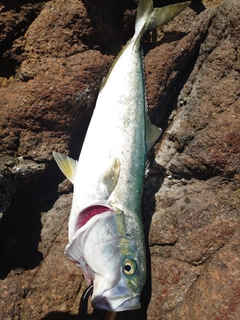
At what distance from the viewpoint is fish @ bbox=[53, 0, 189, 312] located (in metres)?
2.04

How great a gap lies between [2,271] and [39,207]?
704 millimetres

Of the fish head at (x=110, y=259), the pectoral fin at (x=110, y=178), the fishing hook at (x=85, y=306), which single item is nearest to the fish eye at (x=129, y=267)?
the fish head at (x=110, y=259)

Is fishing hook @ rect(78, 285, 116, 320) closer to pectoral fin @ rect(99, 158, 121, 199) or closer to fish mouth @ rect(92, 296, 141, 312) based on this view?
fish mouth @ rect(92, 296, 141, 312)

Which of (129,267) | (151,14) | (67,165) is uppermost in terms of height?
(151,14)

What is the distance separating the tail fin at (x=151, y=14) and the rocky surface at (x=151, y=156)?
244 mm

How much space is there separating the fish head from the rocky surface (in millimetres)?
495

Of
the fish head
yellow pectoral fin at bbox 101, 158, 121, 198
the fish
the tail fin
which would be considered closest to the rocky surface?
the tail fin

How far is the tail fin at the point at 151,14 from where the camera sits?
2950mm

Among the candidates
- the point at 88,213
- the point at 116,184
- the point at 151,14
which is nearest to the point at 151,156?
the point at 116,184

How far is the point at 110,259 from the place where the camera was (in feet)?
6.74

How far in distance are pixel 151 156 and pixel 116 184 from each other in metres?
0.86

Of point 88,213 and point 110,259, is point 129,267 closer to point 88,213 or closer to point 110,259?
point 110,259

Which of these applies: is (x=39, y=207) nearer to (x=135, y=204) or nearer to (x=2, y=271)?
(x=2, y=271)

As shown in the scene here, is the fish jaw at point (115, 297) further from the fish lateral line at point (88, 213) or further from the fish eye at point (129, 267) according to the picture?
the fish lateral line at point (88, 213)
